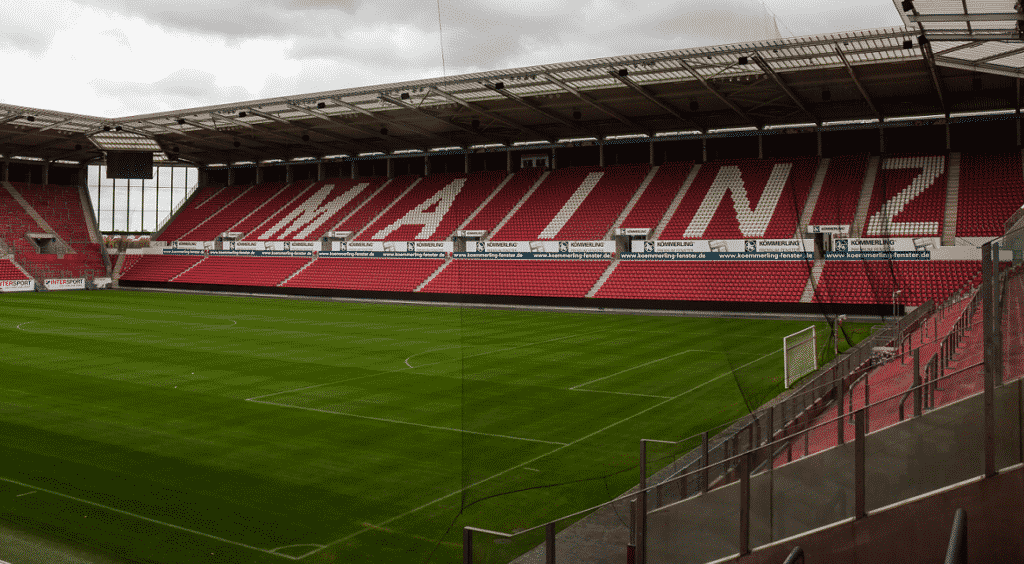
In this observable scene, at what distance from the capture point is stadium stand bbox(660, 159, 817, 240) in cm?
3703

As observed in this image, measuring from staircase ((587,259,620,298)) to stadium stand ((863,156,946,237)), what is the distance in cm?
1211

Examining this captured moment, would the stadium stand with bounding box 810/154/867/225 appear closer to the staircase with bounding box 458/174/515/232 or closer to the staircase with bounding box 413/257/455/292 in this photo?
the staircase with bounding box 458/174/515/232

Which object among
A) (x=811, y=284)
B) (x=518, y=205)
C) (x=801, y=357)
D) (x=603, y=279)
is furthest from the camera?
(x=518, y=205)

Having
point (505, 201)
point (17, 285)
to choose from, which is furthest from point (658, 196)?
point (17, 285)

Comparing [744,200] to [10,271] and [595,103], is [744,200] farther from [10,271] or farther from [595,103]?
[10,271]

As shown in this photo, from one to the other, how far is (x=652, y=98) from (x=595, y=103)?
10.2 ft

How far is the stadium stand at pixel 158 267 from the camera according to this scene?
52.0 m

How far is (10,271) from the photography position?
156ft

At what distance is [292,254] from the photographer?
4941 centimetres

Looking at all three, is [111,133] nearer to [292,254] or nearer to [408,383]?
[292,254]

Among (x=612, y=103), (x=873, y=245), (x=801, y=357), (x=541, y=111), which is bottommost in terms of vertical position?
(x=801, y=357)

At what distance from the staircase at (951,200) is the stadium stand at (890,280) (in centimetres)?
143

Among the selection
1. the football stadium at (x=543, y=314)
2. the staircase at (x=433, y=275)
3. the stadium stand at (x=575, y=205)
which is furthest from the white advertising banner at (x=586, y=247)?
the staircase at (x=433, y=275)

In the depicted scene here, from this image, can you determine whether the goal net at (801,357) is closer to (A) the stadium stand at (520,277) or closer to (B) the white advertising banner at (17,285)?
(A) the stadium stand at (520,277)
